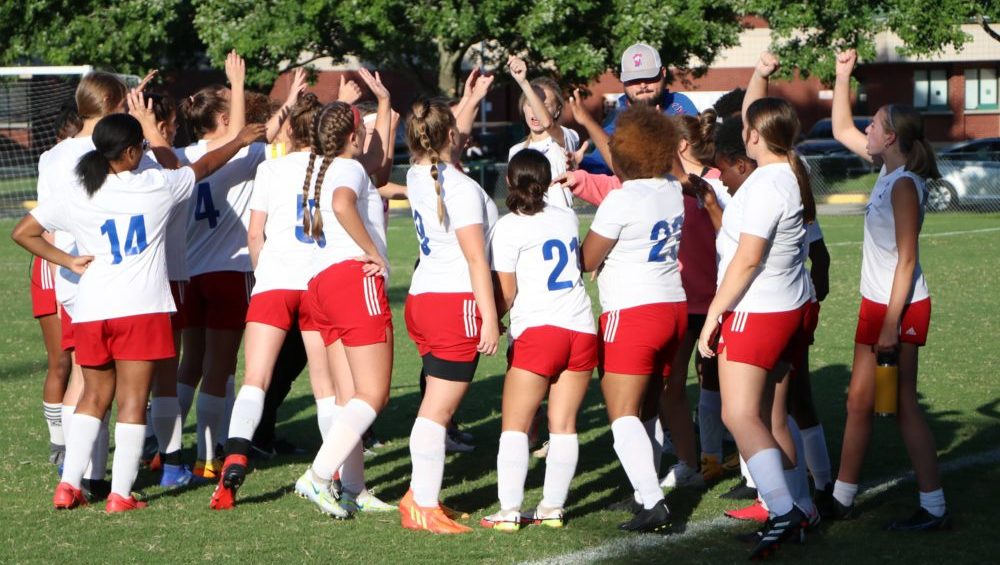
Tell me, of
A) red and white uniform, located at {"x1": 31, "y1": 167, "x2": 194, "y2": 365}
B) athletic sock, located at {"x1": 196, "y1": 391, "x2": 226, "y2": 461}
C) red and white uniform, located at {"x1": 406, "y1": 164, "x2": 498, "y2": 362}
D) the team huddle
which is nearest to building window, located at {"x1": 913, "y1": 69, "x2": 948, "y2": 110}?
the team huddle

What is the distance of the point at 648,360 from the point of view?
5648 millimetres

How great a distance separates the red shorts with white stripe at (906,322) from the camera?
566 centimetres

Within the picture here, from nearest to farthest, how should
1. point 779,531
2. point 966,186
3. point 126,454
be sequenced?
point 779,531, point 126,454, point 966,186

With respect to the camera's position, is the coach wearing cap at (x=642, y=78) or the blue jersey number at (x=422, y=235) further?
the coach wearing cap at (x=642, y=78)

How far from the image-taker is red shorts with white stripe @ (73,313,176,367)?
604 centimetres

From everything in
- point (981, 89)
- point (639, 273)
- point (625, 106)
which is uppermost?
point (981, 89)

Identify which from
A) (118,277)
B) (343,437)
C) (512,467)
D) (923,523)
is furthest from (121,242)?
(923,523)

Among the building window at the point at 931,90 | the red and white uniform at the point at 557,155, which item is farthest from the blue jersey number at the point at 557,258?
the building window at the point at 931,90

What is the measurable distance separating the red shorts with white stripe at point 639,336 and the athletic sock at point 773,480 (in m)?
0.67

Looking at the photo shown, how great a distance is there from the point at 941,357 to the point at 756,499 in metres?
4.64

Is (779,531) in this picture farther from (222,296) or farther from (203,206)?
(203,206)

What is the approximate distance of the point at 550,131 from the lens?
274 inches

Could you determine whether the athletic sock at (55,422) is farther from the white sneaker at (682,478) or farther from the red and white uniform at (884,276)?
the red and white uniform at (884,276)

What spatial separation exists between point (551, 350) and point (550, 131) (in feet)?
5.83
